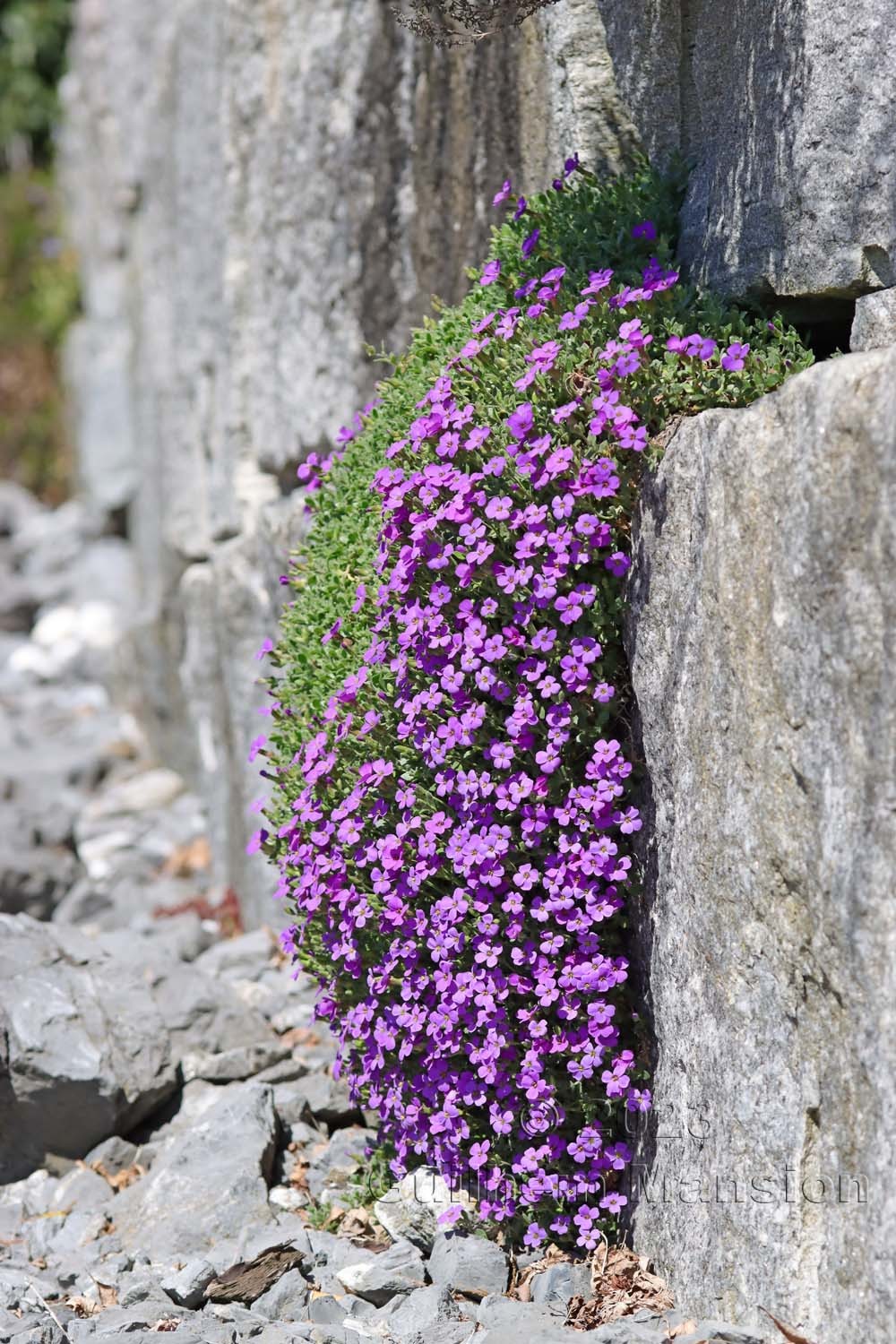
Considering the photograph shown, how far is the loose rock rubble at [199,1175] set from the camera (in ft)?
10.2

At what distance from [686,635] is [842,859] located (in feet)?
1.97

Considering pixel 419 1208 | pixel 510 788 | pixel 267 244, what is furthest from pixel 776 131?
pixel 267 244

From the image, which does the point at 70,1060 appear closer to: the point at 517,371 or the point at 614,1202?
the point at 614,1202

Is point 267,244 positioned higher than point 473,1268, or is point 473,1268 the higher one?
point 267,244

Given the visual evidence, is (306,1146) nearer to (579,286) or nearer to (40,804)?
(579,286)

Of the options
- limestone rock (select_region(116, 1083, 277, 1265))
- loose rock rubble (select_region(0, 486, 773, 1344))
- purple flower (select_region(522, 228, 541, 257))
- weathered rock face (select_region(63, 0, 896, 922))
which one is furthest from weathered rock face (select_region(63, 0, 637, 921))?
limestone rock (select_region(116, 1083, 277, 1265))

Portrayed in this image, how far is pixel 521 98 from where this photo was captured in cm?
420

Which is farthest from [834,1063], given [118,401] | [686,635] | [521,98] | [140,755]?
[118,401]

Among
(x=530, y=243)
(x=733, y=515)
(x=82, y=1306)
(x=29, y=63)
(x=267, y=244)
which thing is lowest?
(x=82, y=1306)

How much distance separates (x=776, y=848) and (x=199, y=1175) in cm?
181

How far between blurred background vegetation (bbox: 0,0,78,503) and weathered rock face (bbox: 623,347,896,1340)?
11.0 metres

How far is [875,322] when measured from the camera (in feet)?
9.77

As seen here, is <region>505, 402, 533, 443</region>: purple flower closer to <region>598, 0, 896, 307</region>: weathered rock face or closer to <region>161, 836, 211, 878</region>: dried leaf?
<region>598, 0, 896, 307</region>: weathered rock face

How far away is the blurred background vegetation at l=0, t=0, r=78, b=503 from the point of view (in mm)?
13477
